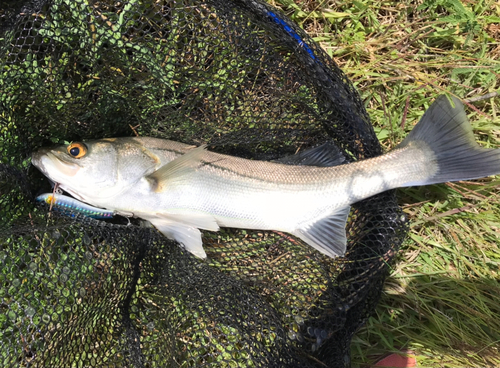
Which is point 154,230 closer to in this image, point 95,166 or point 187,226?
point 187,226

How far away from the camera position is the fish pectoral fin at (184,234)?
2.44m

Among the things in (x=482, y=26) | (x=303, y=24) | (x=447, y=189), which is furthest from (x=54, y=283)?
(x=482, y=26)

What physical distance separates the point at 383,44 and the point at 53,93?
94.5 inches

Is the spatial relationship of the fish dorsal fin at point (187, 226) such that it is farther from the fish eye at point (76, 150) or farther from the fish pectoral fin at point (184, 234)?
the fish eye at point (76, 150)

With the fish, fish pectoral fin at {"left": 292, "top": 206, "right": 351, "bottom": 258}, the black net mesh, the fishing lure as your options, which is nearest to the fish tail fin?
the fish

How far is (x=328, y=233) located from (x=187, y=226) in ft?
2.98

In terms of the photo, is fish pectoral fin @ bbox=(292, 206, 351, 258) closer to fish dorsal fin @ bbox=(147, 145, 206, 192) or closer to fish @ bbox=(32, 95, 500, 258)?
fish @ bbox=(32, 95, 500, 258)

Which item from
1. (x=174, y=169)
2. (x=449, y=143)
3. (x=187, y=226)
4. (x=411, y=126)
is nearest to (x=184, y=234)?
(x=187, y=226)

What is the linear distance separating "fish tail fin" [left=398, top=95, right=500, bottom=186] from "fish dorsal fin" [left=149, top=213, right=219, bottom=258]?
4.27 feet

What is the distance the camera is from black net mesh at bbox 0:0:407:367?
215cm

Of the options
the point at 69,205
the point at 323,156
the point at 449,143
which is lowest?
the point at 69,205

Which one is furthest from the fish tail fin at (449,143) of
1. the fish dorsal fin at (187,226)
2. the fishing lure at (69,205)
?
the fishing lure at (69,205)

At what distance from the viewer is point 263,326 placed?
2.16 meters

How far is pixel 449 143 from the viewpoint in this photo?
2393 millimetres
